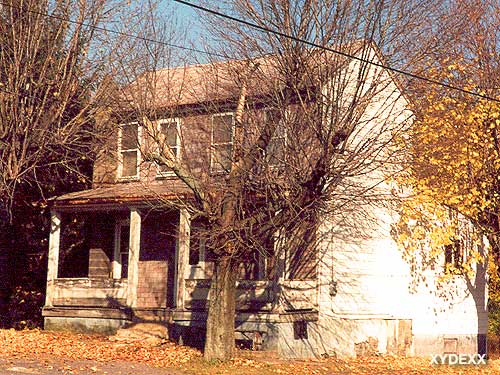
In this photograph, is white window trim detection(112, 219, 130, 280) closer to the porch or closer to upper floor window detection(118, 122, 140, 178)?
the porch

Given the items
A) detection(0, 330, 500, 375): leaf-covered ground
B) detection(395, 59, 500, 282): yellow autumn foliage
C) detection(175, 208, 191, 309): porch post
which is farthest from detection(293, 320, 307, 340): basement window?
detection(395, 59, 500, 282): yellow autumn foliage

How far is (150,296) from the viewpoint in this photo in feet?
81.7

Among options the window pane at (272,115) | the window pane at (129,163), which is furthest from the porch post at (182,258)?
the window pane at (272,115)

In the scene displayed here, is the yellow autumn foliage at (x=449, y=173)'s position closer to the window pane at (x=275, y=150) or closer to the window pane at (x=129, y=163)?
the window pane at (x=275, y=150)

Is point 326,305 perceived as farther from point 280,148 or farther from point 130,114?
point 130,114

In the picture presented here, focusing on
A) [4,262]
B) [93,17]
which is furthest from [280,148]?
[4,262]

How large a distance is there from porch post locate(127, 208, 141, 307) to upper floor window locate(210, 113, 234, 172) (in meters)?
3.40

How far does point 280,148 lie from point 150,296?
28.8 feet

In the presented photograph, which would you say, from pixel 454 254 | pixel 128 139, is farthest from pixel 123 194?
pixel 454 254

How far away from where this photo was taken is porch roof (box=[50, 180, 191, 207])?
73.8 ft

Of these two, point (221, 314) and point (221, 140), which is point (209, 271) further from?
point (221, 314)

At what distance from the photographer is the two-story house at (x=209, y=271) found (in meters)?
20.5

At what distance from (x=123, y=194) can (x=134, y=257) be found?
1875 millimetres

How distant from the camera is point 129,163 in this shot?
2562 centimetres
